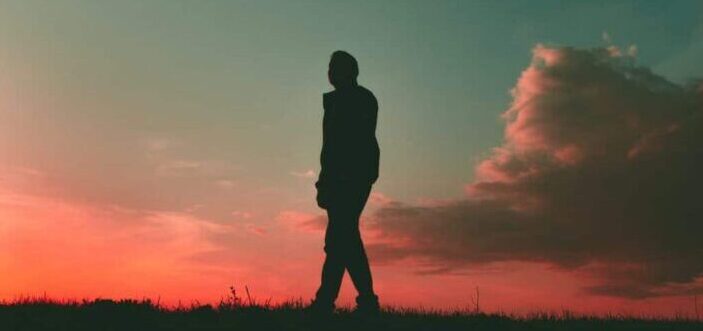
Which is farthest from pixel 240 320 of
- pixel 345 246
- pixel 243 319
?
pixel 345 246

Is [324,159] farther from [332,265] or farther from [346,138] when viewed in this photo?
[332,265]

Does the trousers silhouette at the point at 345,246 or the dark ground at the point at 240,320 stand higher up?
the trousers silhouette at the point at 345,246

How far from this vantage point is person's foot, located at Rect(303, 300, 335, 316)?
10812 millimetres

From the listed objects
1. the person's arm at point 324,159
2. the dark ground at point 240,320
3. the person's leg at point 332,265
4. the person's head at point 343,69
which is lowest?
the dark ground at point 240,320

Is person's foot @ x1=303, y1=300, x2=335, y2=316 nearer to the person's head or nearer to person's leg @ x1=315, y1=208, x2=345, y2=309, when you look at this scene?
person's leg @ x1=315, y1=208, x2=345, y2=309

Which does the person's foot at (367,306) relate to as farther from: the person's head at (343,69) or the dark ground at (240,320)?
the person's head at (343,69)

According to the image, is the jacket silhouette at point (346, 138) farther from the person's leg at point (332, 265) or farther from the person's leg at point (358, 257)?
the person's leg at point (332, 265)

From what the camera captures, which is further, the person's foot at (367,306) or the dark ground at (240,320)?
the person's foot at (367,306)

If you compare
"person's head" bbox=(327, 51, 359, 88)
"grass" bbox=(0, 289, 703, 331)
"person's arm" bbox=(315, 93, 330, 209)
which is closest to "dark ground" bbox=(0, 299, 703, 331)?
"grass" bbox=(0, 289, 703, 331)

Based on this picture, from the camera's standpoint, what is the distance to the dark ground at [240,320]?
998 cm

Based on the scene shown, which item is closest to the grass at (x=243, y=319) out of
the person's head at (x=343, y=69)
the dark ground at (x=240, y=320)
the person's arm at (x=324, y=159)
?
the dark ground at (x=240, y=320)

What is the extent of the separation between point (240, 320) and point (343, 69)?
11.5ft

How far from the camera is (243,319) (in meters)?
10.4

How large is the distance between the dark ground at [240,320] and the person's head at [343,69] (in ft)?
10.0
